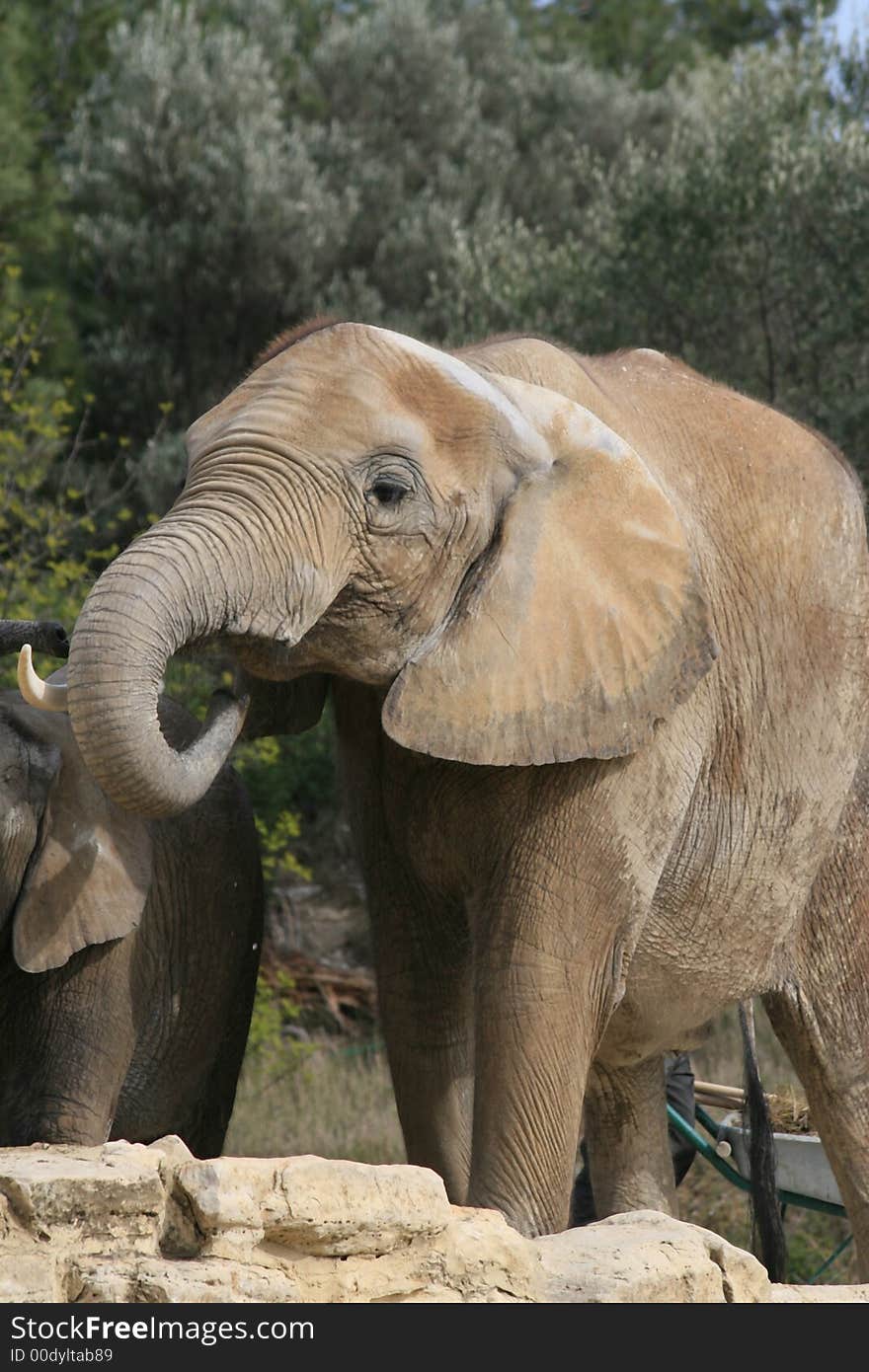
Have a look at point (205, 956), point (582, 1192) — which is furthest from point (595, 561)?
point (582, 1192)

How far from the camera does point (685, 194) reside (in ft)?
46.4

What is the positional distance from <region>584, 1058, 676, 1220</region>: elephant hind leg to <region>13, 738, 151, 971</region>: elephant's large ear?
2004 mm

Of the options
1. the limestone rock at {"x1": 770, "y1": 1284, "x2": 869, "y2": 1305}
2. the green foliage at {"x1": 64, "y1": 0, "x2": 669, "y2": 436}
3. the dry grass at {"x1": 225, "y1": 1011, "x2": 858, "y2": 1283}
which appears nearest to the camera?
the limestone rock at {"x1": 770, "y1": 1284, "x2": 869, "y2": 1305}

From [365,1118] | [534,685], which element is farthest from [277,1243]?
[365,1118]

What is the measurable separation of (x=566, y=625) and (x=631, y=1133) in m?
2.30

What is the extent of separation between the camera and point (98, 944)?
18.9 ft

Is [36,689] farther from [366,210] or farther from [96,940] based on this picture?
[366,210]

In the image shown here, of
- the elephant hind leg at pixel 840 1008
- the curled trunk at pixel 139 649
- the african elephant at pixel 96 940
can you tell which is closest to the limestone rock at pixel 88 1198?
the curled trunk at pixel 139 649

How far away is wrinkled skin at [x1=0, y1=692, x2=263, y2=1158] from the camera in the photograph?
5.59m

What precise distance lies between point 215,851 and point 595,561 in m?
1.50

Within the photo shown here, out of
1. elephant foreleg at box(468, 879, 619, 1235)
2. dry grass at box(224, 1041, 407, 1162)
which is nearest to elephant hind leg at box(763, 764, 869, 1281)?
elephant foreleg at box(468, 879, 619, 1235)

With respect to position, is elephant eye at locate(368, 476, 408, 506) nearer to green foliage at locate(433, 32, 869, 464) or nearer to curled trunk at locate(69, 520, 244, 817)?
curled trunk at locate(69, 520, 244, 817)

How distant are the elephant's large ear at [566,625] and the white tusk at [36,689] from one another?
Result: 2.44 ft

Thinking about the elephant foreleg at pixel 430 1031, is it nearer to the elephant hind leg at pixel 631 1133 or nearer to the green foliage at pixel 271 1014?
the elephant hind leg at pixel 631 1133
